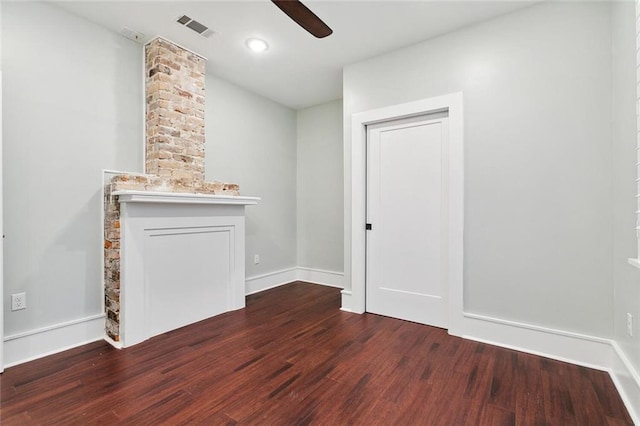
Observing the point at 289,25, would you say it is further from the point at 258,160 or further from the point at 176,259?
the point at 176,259

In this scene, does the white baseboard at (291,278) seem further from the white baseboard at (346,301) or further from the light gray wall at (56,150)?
the light gray wall at (56,150)

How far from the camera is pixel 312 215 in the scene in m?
4.77

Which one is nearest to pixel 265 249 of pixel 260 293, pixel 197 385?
pixel 260 293

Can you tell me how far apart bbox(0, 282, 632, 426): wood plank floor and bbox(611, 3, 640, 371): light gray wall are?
1.49 ft

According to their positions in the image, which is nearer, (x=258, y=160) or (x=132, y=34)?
(x=132, y=34)

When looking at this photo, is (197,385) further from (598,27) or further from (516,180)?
(598,27)

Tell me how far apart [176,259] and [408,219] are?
2323mm

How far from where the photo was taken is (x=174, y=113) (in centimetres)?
296

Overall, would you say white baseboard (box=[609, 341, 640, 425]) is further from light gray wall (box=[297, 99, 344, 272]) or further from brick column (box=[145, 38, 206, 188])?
brick column (box=[145, 38, 206, 188])

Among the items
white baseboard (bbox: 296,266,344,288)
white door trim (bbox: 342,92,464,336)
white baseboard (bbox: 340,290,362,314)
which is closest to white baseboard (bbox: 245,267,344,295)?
white baseboard (bbox: 296,266,344,288)

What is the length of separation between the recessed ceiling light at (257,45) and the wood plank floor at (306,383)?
2.78m

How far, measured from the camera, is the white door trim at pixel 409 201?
2.70 metres

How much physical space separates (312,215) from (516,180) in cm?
290

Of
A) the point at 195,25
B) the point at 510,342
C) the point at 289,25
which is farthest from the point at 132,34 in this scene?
the point at 510,342
